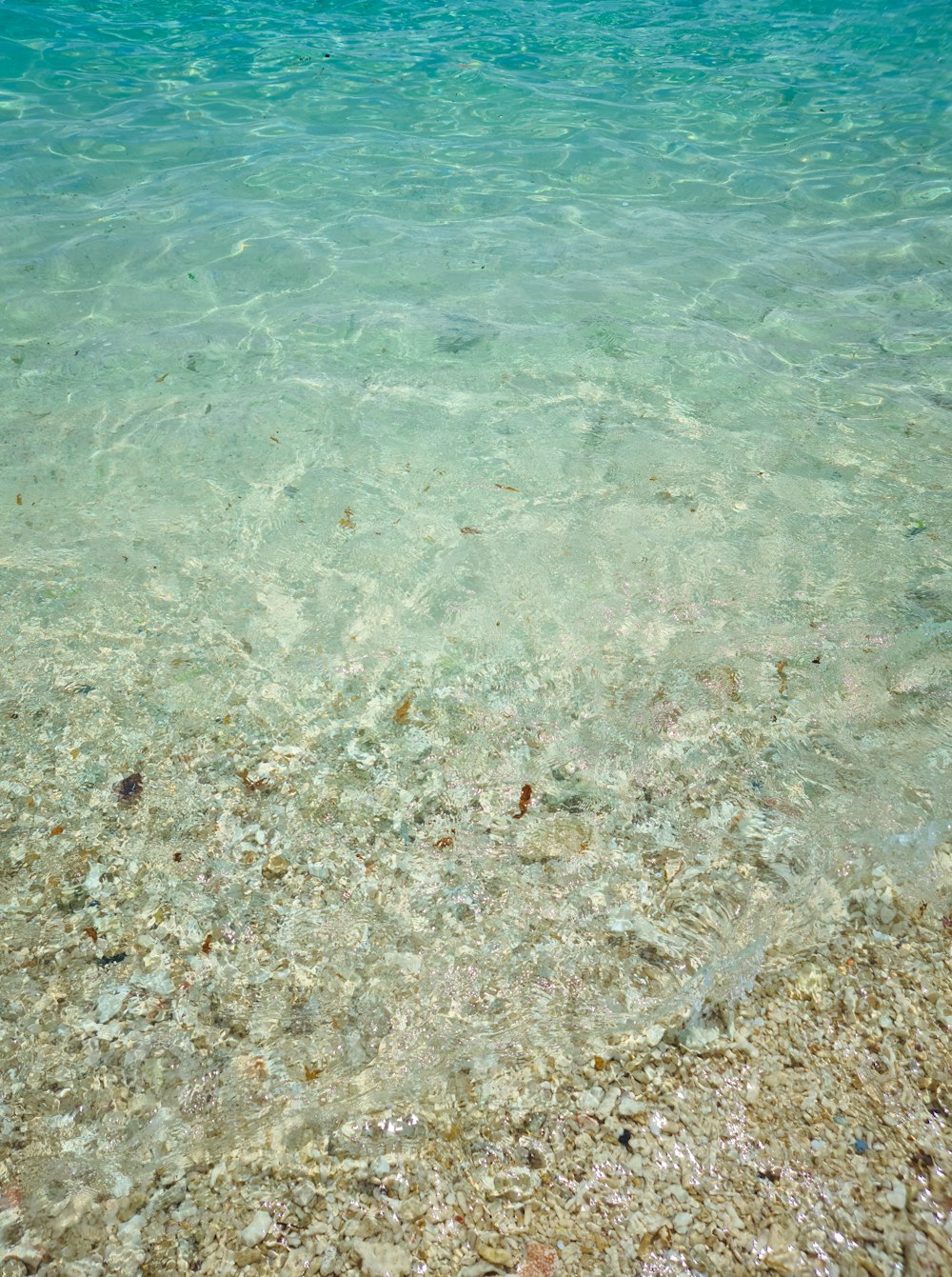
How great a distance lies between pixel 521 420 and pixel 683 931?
8.67 ft

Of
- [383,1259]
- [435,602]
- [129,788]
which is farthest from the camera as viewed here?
[435,602]

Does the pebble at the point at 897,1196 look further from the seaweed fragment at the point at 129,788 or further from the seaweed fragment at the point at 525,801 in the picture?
the seaweed fragment at the point at 129,788

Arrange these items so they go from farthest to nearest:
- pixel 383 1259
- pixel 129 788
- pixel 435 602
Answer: pixel 435 602 → pixel 129 788 → pixel 383 1259

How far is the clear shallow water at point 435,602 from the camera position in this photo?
A: 201 cm

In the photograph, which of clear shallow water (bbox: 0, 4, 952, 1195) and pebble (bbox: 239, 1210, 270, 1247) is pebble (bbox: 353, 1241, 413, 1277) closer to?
pebble (bbox: 239, 1210, 270, 1247)

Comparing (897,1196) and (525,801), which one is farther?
(525,801)

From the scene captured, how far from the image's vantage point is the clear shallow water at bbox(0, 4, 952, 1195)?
201 centimetres

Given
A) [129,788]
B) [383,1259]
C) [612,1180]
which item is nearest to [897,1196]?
[612,1180]

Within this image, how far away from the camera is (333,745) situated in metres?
2.59

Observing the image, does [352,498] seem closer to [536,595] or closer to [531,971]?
[536,595]

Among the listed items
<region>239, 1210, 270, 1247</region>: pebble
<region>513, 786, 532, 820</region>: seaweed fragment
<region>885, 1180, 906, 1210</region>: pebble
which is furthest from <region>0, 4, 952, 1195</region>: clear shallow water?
<region>885, 1180, 906, 1210</region>: pebble

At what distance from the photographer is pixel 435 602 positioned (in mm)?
3104

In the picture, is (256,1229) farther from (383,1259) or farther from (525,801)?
(525,801)

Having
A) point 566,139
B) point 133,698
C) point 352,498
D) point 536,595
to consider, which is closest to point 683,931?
point 536,595
